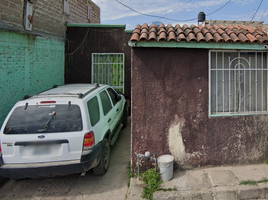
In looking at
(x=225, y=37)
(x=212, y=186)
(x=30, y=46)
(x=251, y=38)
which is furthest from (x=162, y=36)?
(x=30, y=46)

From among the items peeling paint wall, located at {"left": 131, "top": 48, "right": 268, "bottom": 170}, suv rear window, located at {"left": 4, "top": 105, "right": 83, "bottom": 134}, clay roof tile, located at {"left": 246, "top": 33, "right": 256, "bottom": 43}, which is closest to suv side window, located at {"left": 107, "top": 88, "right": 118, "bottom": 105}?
peeling paint wall, located at {"left": 131, "top": 48, "right": 268, "bottom": 170}

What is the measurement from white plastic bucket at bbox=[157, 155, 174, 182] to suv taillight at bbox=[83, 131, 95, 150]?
1.28 m

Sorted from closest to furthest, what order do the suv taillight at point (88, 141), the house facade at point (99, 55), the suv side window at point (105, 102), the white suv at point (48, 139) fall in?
the white suv at point (48, 139)
the suv taillight at point (88, 141)
the suv side window at point (105, 102)
the house facade at point (99, 55)

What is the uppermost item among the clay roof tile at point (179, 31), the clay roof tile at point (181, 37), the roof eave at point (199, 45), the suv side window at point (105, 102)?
the clay roof tile at point (179, 31)

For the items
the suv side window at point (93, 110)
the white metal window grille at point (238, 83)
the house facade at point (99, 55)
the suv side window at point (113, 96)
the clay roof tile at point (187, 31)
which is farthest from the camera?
the house facade at point (99, 55)

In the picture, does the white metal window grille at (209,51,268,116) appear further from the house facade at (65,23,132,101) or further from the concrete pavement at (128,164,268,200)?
the house facade at (65,23,132,101)

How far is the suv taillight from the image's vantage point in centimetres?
380

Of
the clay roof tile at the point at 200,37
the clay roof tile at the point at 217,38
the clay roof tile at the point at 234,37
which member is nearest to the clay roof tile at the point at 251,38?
the clay roof tile at the point at 234,37

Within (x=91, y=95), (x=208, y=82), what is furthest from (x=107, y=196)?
(x=208, y=82)

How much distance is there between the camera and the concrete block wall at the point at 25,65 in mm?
5938

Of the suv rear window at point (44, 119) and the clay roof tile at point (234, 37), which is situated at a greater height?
the clay roof tile at point (234, 37)

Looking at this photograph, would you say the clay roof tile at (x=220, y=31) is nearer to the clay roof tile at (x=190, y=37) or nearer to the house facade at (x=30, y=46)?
the clay roof tile at (x=190, y=37)

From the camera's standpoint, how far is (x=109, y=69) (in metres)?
9.13

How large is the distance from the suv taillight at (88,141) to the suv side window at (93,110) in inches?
9.7
